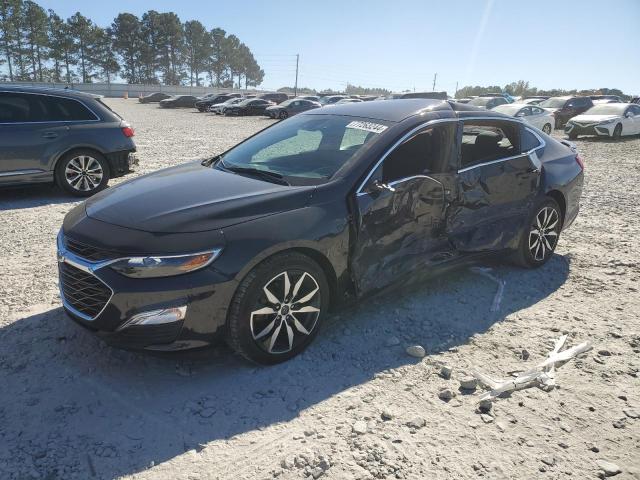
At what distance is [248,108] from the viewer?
36.0 meters

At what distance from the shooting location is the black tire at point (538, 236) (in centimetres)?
486

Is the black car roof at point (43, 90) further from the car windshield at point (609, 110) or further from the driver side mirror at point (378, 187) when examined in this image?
the car windshield at point (609, 110)

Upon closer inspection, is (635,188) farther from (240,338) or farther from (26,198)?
(26,198)

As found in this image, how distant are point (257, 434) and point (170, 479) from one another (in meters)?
Result: 0.50


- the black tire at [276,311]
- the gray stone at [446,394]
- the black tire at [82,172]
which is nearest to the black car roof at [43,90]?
the black tire at [82,172]

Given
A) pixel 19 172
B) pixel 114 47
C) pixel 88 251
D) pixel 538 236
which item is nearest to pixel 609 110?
pixel 538 236

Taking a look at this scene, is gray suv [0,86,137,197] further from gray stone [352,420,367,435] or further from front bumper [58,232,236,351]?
gray stone [352,420,367,435]

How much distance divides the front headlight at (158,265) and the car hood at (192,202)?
0.58ft

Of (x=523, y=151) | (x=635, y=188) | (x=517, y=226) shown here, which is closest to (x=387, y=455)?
(x=517, y=226)

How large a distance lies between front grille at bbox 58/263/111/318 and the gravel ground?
0.44 m

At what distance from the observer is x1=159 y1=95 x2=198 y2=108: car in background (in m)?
46.9

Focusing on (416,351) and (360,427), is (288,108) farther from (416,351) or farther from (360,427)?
(360,427)

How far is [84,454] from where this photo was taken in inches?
99.5

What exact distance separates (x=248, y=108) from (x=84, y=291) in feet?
113
